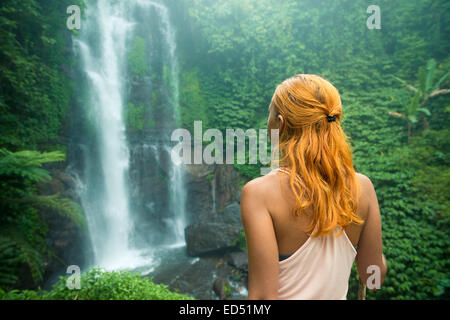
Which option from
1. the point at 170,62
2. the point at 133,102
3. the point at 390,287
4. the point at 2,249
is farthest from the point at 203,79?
the point at 390,287

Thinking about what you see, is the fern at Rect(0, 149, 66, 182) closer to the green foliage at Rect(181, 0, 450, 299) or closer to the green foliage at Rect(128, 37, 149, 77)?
the green foliage at Rect(181, 0, 450, 299)

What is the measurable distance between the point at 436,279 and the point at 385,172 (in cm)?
286

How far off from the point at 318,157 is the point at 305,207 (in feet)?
0.77

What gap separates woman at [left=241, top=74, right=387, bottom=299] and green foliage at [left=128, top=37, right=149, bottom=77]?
35.8 feet

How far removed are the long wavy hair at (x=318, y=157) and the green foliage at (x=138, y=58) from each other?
10.9 metres

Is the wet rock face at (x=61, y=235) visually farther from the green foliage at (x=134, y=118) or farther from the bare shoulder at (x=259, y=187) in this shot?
the bare shoulder at (x=259, y=187)

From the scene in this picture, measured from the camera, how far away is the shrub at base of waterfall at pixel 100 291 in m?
3.06

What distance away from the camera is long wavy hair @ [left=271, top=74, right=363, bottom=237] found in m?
0.99

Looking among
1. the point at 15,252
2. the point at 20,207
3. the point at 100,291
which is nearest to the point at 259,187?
the point at 100,291

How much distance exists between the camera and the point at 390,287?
4.20 metres

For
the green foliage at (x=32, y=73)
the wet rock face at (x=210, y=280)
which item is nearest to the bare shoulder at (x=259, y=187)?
the wet rock face at (x=210, y=280)

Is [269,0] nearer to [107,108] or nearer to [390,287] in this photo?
[107,108]

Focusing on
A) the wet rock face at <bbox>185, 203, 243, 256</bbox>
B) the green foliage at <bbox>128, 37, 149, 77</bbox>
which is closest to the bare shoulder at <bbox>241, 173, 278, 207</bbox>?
Result: the wet rock face at <bbox>185, 203, 243, 256</bbox>
